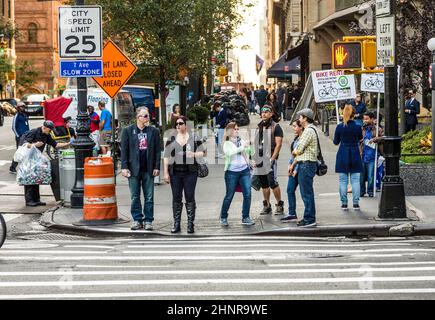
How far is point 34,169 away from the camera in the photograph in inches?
706

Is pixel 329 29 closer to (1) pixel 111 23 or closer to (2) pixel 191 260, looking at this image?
(1) pixel 111 23

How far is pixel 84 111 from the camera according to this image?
17.1 m

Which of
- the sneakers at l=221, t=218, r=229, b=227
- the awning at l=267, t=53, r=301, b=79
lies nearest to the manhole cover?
the sneakers at l=221, t=218, r=229, b=227

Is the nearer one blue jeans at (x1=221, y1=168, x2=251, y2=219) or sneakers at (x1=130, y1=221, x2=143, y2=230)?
sneakers at (x1=130, y1=221, x2=143, y2=230)

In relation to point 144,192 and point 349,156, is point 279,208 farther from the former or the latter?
point 144,192

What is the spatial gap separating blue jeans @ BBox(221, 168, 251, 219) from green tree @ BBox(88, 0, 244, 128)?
16.3 m

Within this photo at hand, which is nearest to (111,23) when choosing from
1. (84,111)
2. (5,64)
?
(84,111)

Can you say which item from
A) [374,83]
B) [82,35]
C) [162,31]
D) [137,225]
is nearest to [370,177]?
[374,83]

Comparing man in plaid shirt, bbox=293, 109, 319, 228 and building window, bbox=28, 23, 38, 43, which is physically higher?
building window, bbox=28, 23, 38, 43

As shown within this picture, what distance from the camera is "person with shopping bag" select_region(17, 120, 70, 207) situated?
17891 mm

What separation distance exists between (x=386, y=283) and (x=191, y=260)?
9.33 ft

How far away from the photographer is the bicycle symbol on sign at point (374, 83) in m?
18.8

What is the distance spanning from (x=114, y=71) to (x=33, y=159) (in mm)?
2723

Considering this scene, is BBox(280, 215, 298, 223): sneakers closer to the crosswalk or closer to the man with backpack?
the man with backpack
